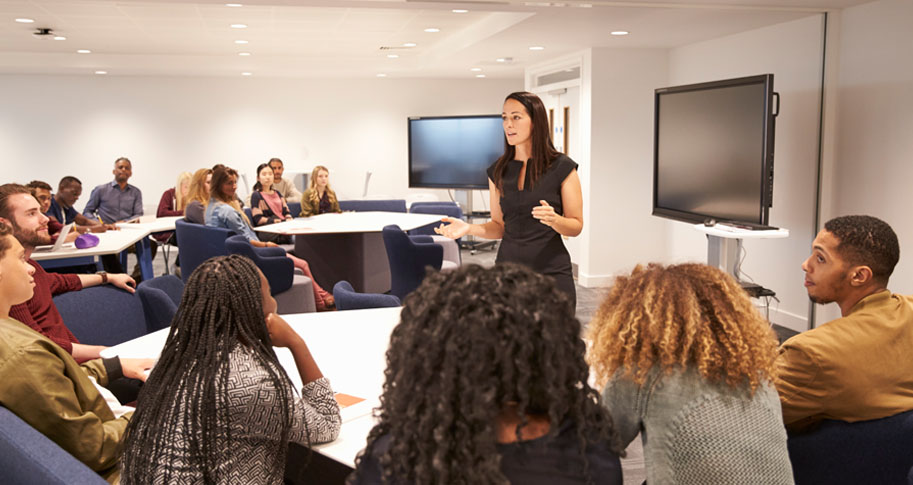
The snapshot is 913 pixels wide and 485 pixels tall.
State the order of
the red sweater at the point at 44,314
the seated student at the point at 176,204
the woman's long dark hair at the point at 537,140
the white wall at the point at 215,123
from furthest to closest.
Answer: the white wall at the point at 215,123 < the seated student at the point at 176,204 < the woman's long dark hair at the point at 537,140 < the red sweater at the point at 44,314

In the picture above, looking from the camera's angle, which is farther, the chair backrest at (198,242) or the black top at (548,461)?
the chair backrest at (198,242)

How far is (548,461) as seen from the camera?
1.22m

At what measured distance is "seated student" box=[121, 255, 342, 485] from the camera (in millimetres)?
1657

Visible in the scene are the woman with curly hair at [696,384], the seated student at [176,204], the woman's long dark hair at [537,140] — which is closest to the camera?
the woman with curly hair at [696,384]

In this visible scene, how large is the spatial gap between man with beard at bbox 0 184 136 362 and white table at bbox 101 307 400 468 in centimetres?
18

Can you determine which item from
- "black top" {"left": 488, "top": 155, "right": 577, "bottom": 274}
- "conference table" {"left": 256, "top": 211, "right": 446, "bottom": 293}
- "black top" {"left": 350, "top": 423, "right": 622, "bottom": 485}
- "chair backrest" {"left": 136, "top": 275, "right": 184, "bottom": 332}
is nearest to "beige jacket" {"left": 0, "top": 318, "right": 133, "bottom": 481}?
"black top" {"left": 350, "top": 423, "right": 622, "bottom": 485}

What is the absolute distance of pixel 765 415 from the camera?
1.51 metres

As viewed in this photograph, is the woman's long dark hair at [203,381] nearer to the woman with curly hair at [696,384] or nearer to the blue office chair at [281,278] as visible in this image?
the woman with curly hair at [696,384]

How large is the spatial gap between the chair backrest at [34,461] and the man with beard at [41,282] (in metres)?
1.02

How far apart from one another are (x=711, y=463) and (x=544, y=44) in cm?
662

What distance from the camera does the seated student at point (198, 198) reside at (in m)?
6.89

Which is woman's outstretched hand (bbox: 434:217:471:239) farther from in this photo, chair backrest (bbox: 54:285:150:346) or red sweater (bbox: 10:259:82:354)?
red sweater (bbox: 10:259:82:354)

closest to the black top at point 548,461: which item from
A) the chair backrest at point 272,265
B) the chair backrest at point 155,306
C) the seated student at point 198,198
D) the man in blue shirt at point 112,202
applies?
the chair backrest at point 155,306

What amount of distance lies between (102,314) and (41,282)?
351mm
